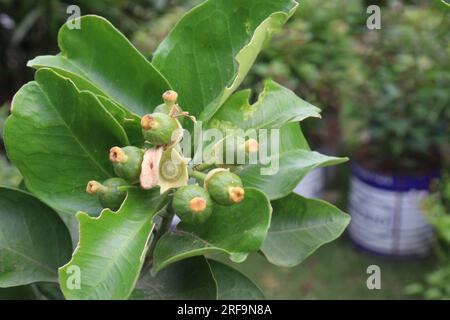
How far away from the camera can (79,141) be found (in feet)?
1.82

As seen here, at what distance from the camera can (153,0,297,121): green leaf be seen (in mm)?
578

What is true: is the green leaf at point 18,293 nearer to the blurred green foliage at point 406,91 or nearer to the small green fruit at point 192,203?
the small green fruit at point 192,203

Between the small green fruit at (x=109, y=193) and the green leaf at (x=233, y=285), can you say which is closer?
the small green fruit at (x=109, y=193)

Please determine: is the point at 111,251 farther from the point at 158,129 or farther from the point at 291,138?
the point at 291,138

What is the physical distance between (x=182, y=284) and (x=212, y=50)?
0.25m

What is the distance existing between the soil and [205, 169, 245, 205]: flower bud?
144 centimetres

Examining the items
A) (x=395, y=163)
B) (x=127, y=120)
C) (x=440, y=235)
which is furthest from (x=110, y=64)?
(x=395, y=163)

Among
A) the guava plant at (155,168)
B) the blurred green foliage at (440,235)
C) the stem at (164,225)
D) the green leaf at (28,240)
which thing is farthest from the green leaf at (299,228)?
the blurred green foliage at (440,235)

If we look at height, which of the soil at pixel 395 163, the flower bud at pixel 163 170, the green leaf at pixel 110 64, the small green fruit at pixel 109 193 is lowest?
the soil at pixel 395 163

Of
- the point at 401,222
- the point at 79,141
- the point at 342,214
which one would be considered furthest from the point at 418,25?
the point at 79,141

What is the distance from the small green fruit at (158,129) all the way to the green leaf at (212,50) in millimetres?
84

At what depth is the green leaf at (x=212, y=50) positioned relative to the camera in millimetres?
578

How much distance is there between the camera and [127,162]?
502mm

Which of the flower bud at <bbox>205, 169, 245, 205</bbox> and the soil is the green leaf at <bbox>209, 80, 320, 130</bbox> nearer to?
the flower bud at <bbox>205, 169, 245, 205</bbox>
